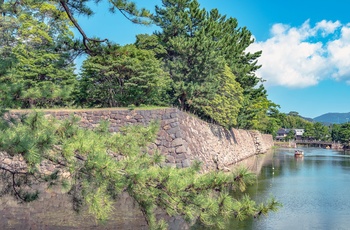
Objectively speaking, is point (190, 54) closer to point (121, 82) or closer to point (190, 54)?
point (190, 54)

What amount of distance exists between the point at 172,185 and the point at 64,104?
13662mm

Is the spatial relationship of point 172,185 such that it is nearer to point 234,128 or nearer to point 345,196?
point 345,196

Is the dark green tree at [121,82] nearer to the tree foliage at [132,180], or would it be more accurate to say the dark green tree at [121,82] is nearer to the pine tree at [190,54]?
the pine tree at [190,54]

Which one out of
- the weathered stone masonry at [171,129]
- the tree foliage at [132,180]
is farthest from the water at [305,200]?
the tree foliage at [132,180]

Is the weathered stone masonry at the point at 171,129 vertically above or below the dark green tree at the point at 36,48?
below

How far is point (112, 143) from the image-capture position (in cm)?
442

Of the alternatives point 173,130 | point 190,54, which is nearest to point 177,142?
point 173,130

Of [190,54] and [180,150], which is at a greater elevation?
[190,54]

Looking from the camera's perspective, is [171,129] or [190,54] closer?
[171,129]

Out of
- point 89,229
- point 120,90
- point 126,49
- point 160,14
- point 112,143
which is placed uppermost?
point 160,14

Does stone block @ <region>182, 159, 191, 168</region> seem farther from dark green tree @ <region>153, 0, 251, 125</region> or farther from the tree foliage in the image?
the tree foliage

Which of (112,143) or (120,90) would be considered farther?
(120,90)

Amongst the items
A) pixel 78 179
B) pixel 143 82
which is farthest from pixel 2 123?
pixel 143 82

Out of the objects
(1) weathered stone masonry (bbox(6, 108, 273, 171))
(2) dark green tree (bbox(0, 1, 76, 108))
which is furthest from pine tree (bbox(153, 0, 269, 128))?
(2) dark green tree (bbox(0, 1, 76, 108))
